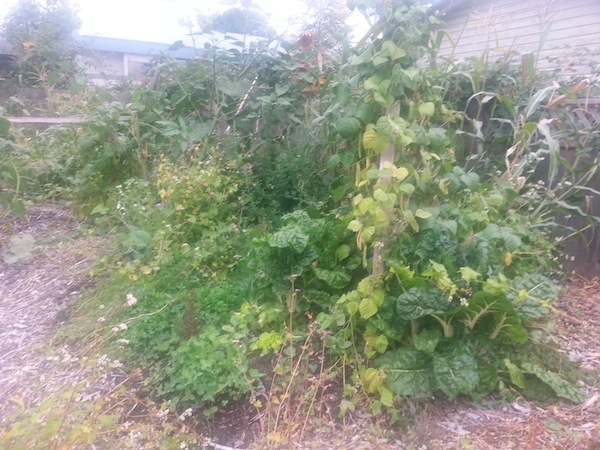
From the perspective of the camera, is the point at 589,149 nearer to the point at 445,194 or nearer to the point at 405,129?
the point at 445,194

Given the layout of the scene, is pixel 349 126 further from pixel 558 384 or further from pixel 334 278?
pixel 558 384

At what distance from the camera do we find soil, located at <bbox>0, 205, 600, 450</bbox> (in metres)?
2.27

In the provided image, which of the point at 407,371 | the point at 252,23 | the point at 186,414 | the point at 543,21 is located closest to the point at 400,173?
the point at 407,371

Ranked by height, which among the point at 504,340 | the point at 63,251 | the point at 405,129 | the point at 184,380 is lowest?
the point at 63,251

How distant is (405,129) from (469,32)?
21.7 ft

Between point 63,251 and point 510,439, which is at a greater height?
point 510,439

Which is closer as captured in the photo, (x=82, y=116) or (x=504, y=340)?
(x=504, y=340)

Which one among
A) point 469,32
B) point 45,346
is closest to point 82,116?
point 45,346

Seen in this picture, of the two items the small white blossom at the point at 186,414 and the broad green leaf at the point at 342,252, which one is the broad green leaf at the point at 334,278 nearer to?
the broad green leaf at the point at 342,252

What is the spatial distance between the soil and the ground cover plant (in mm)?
92

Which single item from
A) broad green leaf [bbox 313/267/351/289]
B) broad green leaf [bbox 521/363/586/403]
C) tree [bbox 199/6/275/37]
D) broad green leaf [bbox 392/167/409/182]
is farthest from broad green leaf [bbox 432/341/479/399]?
tree [bbox 199/6/275/37]

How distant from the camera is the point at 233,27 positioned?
6.58 metres

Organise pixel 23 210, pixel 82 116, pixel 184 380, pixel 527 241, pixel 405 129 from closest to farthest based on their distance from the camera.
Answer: pixel 184 380 < pixel 405 129 < pixel 527 241 < pixel 23 210 < pixel 82 116

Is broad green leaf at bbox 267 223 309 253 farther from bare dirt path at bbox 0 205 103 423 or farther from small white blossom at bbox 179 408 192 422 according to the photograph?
bare dirt path at bbox 0 205 103 423
